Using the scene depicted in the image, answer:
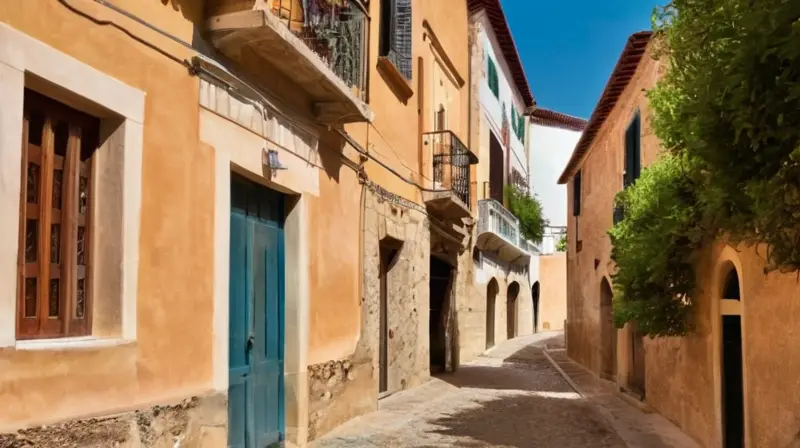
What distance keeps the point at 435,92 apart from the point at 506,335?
52.4ft

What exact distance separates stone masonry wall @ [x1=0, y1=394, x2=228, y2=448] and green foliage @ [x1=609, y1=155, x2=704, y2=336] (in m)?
4.78

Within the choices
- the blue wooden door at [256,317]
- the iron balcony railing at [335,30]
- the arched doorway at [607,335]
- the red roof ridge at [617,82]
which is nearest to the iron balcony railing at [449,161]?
the red roof ridge at [617,82]

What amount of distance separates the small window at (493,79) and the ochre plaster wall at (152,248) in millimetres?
18353

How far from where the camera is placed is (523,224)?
28.5 metres

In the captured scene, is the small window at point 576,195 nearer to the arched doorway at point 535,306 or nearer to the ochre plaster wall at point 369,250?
the ochre plaster wall at point 369,250

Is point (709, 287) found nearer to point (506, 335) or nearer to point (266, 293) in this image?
point (266, 293)

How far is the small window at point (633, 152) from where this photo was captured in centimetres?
1221

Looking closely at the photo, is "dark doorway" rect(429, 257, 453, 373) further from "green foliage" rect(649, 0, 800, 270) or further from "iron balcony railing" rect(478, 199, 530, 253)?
"green foliage" rect(649, 0, 800, 270)

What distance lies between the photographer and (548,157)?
141 ft

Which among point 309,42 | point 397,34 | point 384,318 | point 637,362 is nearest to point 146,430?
point 309,42

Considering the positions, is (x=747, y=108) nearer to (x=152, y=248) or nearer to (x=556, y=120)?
(x=152, y=248)

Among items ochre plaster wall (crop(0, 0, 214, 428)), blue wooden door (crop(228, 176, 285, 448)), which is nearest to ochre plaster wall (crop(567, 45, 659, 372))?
blue wooden door (crop(228, 176, 285, 448))

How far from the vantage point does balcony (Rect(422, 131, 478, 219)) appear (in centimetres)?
1364

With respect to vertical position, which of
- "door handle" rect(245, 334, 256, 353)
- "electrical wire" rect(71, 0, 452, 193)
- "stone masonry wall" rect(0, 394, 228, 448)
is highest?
"electrical wire" rect(71, 0, 452, 193)
